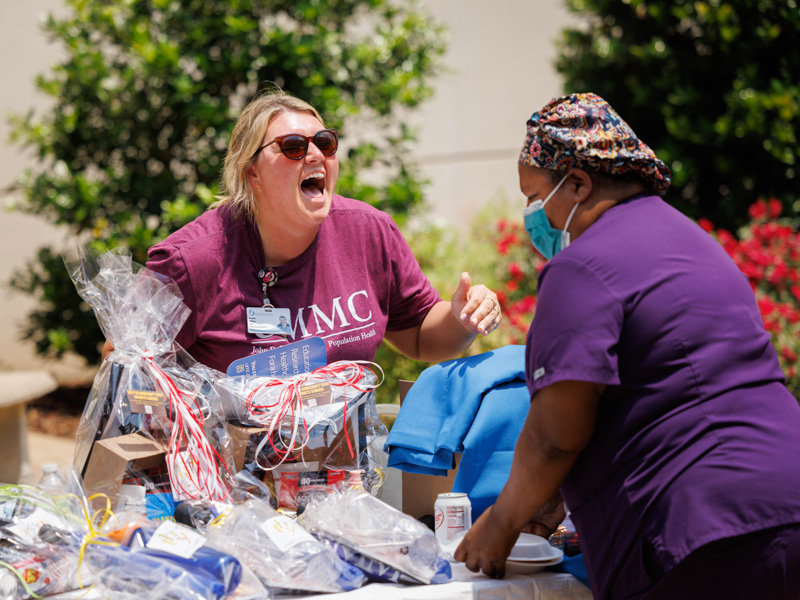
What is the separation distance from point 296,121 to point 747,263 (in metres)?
3.76

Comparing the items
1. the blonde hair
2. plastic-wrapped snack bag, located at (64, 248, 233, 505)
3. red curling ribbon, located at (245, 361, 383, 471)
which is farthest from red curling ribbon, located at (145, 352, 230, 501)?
the blonde hair

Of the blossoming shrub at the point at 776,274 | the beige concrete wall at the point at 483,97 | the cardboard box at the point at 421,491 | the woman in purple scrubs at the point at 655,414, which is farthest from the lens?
the beige concrete wall at the point at 483,97

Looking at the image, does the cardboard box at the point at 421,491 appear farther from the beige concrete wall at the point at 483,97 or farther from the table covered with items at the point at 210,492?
the beige concrete wall at the point at 483,97

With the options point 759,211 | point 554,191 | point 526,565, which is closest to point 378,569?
point 526,565

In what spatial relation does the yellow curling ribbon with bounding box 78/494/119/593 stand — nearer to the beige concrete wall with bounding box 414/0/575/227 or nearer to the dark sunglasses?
the dark sunglasses

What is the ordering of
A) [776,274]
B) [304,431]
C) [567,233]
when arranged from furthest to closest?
[776,274], [304,431], [567,233]

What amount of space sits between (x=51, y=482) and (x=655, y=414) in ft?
4.62

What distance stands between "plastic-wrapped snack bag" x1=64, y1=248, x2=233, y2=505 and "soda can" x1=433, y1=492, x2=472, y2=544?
561 mm

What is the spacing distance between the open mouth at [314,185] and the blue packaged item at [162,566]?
1.22 metres

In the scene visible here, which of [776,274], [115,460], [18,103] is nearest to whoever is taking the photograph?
[115,460]

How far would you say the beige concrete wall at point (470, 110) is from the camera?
7.97 meters

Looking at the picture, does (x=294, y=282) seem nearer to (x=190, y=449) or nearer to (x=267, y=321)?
(x=267, y=321)

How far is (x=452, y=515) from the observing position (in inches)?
75.6

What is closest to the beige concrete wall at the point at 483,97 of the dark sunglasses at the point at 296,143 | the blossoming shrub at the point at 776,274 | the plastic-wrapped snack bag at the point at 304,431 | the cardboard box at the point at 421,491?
the blossoming shrub at the point at 776,274
